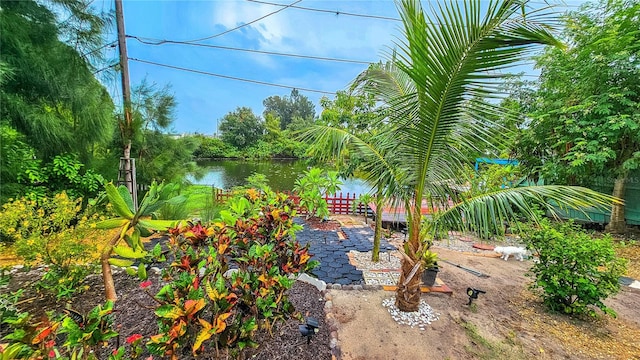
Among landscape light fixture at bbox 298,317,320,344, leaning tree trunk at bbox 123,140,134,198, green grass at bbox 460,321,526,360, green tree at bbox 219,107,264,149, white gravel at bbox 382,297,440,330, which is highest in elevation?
green tree at bbox 219,107,264,149

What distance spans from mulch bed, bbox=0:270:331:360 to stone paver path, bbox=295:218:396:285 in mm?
553

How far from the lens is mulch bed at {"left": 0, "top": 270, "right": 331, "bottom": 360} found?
5.42 ft

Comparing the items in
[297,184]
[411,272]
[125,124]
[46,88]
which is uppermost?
[46,88]

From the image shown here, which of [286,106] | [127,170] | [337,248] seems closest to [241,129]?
[286,106]

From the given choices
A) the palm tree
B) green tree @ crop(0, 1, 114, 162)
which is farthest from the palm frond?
green tree @ crop(0, 1, 114, 162)

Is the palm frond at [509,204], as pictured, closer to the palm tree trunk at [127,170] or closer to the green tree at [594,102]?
the green tree at [594,102]

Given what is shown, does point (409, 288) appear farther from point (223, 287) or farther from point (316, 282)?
point (223, 287)

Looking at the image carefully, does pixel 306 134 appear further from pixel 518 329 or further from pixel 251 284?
pixel 518 329

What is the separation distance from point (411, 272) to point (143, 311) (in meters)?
2.25

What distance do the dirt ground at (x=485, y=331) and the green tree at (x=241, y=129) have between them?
70.9 ft

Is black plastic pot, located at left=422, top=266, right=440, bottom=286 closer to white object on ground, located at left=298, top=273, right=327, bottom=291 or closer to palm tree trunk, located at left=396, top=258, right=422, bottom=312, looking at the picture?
palm tree trunk, located at left=396, top=258, right=422, bottom=312

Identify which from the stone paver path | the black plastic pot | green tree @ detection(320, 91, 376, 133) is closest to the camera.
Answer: the black plastic pot

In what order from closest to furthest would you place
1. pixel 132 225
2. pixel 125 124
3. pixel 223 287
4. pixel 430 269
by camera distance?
1. pixel 223 287
2. pixel 132 225
3. pixel 430 269
4. pixel 125 124

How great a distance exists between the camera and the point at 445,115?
5.47 feet
